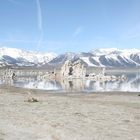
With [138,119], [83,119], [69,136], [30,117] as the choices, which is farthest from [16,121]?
[138,119]

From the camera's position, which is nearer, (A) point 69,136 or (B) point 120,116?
(A) point 69,136

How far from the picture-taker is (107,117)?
25.4 m

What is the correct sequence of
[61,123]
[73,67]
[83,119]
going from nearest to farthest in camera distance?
[61,123]
[83,119]
[73,67]

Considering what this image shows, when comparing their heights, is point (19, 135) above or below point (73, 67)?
below

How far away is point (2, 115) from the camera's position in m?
26.6

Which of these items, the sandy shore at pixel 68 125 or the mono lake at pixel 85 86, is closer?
the sandy shore at pixel 68 125

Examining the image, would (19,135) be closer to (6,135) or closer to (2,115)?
(6,135)

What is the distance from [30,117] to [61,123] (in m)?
3.48

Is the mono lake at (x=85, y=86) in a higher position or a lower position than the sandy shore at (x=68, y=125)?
higher

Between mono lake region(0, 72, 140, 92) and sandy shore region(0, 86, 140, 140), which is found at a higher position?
mono lake region(0, 72, 140, 92)

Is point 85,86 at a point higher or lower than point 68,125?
higher

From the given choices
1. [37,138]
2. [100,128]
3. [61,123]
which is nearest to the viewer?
[37,138]

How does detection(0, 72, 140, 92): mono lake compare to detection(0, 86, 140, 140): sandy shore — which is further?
detection(0, 72, 140, 92): mono lake

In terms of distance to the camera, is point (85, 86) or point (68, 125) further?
point (85, 86)
